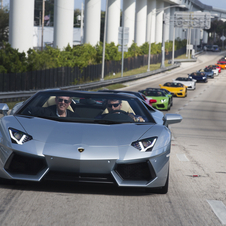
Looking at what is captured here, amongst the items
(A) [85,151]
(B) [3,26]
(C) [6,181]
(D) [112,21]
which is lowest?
(C) [6,181]

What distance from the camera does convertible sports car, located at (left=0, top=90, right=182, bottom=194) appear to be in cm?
543

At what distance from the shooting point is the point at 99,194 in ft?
19.0

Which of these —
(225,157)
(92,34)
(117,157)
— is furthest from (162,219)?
(92,34)

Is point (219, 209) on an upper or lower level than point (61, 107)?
lower

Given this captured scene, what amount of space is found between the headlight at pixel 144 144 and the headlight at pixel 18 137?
4.13ft

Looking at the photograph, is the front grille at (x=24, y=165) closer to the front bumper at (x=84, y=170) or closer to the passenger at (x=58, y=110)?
the front bumper at (x=84, y=170)

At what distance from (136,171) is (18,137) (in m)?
1.47

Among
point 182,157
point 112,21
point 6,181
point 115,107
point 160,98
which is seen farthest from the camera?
point 112,21

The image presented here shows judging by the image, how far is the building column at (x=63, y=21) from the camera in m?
49.3

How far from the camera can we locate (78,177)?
5.48 m

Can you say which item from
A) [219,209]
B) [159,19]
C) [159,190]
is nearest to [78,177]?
[159,190]

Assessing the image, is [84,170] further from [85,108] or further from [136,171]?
[85,108]

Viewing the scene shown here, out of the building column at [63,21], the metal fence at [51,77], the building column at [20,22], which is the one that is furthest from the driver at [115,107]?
the building column at [63,21]

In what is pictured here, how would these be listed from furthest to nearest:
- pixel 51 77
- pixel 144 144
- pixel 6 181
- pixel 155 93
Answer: pixel 51 77 < pixel 155 93 < pixel 6 181 < pixel 144 144
